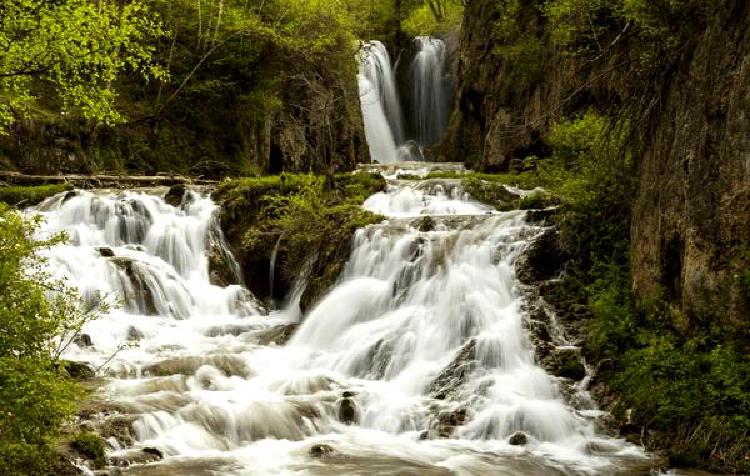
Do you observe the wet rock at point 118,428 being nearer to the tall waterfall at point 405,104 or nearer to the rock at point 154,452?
the rock at point 154,452

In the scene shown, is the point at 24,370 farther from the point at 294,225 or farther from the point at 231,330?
the point at 294,225

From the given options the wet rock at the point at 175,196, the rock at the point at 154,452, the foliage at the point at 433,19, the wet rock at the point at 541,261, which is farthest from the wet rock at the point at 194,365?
the foliage at the point at 433,19

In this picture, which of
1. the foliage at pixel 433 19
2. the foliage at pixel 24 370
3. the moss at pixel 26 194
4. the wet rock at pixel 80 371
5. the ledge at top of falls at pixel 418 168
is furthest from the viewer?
the foliage at pixel 433 19

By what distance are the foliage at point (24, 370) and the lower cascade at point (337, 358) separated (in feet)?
5.00

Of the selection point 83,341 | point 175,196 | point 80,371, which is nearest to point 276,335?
point 83,341

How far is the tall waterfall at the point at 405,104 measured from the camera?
119 ft

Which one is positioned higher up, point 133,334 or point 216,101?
point 216,101

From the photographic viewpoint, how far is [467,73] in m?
28.0

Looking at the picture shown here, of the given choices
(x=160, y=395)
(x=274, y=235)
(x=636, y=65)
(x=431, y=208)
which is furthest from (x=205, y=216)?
(x=636, y=65)

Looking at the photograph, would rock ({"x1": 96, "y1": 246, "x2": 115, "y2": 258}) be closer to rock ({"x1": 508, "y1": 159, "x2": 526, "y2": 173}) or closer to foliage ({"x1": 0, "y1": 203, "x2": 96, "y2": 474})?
foliage ({"x1": 0, "y1": 203, "x2": 96, "y2": 474})

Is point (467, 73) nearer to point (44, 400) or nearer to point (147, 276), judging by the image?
point (147, 276)

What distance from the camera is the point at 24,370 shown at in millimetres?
5918

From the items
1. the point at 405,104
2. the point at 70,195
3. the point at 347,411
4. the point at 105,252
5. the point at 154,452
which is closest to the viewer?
the point at 154,452

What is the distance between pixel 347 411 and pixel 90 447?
11.3 ft
